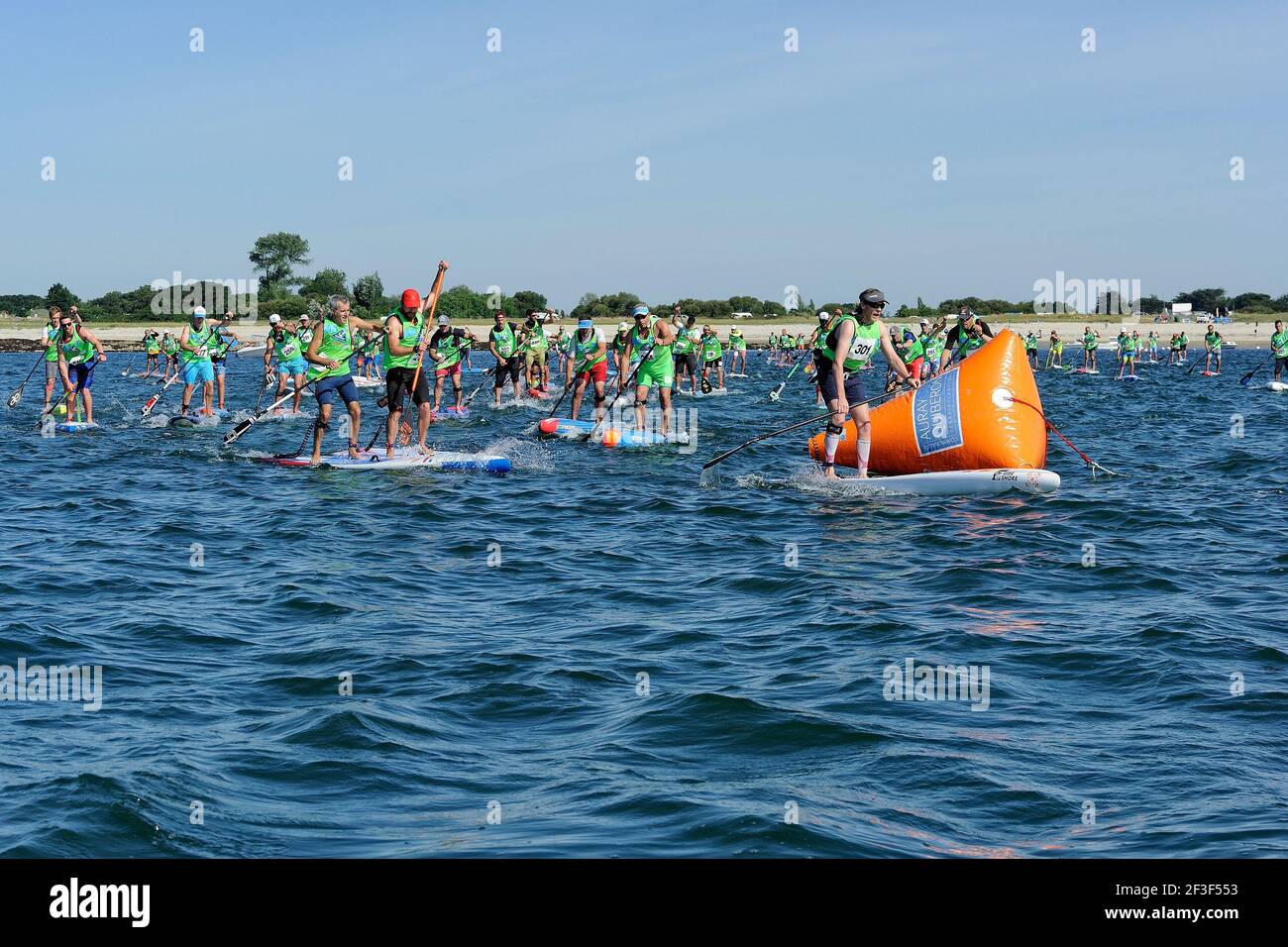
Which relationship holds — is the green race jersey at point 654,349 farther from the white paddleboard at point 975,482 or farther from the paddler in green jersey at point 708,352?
the paddler in green jersey at point 708,352

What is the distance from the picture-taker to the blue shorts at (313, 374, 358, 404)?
15.8 m

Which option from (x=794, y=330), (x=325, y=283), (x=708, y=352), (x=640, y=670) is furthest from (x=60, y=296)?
A: (x=640, y=670)

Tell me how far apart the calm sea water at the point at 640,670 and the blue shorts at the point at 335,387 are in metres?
1.46

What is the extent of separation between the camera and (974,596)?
934cm

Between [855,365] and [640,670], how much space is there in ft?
25.3

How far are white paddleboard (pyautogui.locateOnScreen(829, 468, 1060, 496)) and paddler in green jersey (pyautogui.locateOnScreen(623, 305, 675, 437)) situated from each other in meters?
5.70

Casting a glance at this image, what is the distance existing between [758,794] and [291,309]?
89.3 m

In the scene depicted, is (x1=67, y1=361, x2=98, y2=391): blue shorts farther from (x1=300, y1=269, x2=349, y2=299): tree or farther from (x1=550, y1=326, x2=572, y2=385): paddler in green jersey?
(x1=300, y1=269, x2=349, y2=299): tree

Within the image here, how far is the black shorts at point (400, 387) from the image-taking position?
16.1 meters
